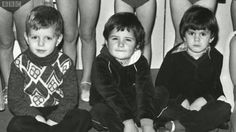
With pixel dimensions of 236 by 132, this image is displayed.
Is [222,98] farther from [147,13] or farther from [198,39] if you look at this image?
[147,13]

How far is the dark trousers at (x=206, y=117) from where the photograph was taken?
2.12 m

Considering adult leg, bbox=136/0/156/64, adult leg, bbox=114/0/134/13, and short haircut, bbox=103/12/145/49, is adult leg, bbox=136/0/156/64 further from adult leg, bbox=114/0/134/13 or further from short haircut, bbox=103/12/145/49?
short haircut, bbox=103/12/145/49

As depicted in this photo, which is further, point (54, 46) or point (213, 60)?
point (213, 60)

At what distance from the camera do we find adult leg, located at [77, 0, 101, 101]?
245 cm

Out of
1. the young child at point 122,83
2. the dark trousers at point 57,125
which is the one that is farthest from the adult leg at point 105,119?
the dark trousers at point 57,125

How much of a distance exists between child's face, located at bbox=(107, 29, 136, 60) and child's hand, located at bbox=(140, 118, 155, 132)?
0.29 metres

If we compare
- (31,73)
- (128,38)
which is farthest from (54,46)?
(128,38)

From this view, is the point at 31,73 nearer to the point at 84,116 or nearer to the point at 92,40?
the point at 84,116

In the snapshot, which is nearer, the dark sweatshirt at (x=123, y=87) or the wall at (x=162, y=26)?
the dark sweatshirt at (x=123, y=87)

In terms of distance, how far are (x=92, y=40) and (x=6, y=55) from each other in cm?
46

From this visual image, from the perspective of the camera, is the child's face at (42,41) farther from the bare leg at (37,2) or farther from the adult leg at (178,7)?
the adult leg at (178,7)

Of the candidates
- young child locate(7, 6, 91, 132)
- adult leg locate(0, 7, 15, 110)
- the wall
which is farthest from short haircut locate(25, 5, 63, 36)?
the wall

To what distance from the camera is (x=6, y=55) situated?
2510 mm

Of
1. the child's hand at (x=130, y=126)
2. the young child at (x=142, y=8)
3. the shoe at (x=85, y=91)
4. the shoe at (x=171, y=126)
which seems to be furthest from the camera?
the shoe at (x=85, y=91)
